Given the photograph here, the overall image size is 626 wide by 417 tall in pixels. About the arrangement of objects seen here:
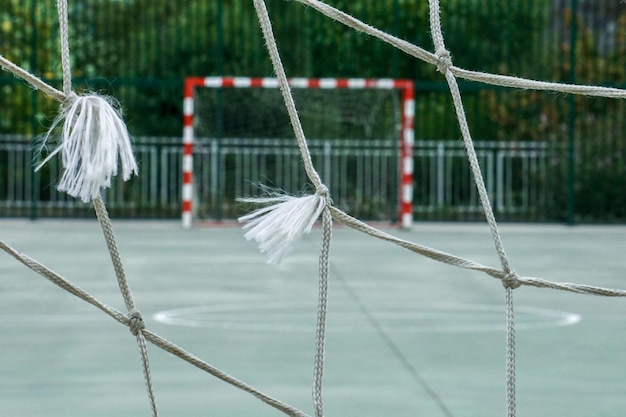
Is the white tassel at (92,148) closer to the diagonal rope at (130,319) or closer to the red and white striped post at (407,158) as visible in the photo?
the diagonal rope at (130,319)

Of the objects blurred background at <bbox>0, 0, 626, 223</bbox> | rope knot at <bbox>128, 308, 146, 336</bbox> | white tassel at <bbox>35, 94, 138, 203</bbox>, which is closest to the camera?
white tassel at <bbox>35, 94, 138, 203</bbox>

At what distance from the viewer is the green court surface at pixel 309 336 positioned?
3855mm

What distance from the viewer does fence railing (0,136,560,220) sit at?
13.6 metres

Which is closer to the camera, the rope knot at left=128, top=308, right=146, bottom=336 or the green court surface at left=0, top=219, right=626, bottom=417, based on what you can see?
the rope knot at left=128, top=308, right=146, bottom=336

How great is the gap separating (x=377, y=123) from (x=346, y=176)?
2.07 feet

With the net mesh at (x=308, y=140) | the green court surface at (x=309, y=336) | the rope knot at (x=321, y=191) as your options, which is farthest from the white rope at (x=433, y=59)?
the net mesh at (x=308, y=140)

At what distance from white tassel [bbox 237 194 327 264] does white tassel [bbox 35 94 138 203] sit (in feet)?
0.73

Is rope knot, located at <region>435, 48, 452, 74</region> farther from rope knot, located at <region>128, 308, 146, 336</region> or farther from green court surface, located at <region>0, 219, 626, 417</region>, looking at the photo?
green court surface, located at <region>0, 219, 626, 417</region>

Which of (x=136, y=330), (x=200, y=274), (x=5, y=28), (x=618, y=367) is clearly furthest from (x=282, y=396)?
(x=5, y=28)

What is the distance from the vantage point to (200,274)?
800 centimetres

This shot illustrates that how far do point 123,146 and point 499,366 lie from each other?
9.42 ft

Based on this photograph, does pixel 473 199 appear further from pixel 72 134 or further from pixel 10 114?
pixel 72 134

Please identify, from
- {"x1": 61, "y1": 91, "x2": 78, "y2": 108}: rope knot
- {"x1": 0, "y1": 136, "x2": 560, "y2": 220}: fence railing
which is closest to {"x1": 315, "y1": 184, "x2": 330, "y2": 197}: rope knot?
{"x1": 61, "y1": 91, "x2": 78, "y2": 108}: rope knot

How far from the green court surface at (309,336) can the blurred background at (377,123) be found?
12.7 ft
